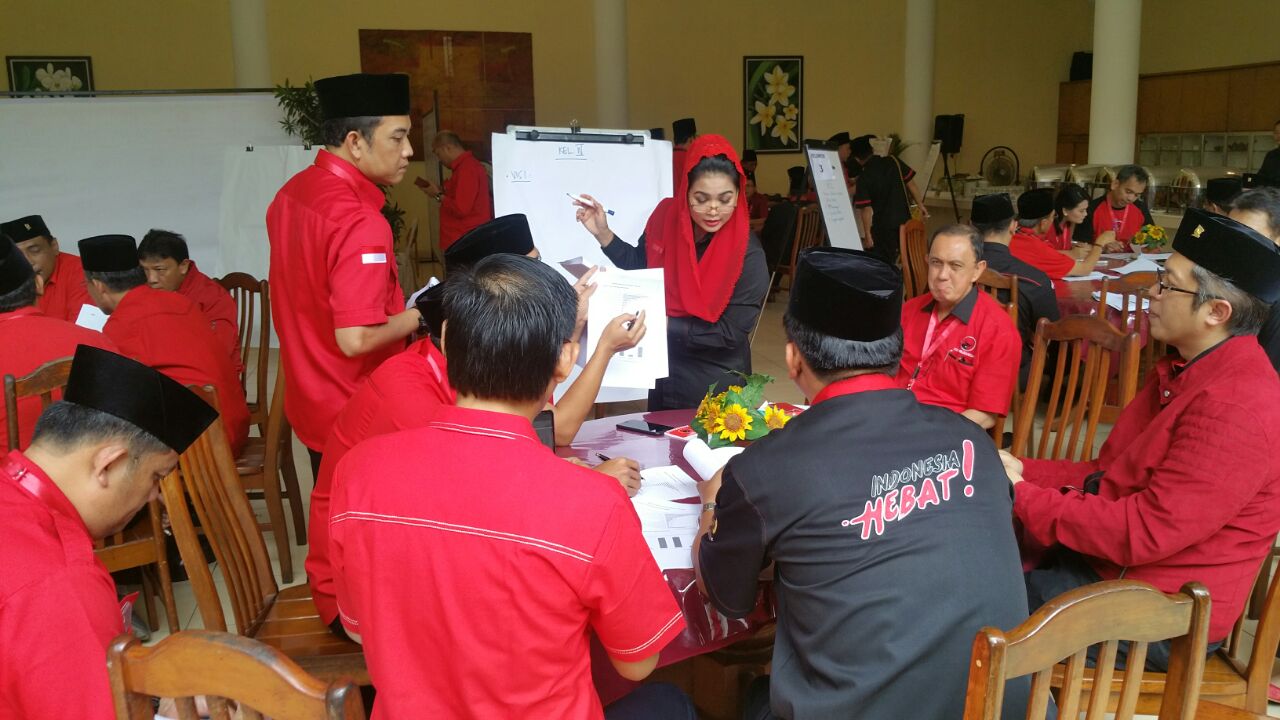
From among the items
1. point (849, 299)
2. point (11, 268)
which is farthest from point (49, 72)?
point (849, 299)

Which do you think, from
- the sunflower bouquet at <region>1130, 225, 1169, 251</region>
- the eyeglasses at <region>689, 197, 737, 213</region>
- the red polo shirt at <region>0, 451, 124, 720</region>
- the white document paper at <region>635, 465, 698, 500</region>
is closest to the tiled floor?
the eyeglasses at <region>689, 197, 737, 213</region>

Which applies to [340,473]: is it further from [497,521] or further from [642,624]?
[642,624]

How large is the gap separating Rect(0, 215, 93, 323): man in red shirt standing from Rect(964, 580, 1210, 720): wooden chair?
3.99m

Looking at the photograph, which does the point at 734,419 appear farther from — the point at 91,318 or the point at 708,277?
the point at 91,318

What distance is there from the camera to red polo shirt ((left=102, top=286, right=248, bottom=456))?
302 cm

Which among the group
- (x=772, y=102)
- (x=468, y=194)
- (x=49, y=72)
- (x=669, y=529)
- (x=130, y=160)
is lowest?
(x=669, y=529)

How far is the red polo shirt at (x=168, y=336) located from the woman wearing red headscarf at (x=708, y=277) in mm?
1489

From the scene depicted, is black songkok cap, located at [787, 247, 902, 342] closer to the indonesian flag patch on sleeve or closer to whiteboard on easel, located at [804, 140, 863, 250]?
the indonesian flag patch on sleeve

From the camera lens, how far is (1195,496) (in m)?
A: 1.71

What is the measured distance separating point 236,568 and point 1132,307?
4.45 metres

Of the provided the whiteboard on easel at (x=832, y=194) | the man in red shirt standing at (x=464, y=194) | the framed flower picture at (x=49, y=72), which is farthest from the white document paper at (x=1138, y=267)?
the framed flower picture at (x=49, y=72)

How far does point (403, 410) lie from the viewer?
5.80ft

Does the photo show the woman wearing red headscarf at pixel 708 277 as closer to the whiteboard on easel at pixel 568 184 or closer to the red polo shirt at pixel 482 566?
the whiteboard on easel at pixel 568 184

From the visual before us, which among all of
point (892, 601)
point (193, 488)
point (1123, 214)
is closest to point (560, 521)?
point (892, 601)
